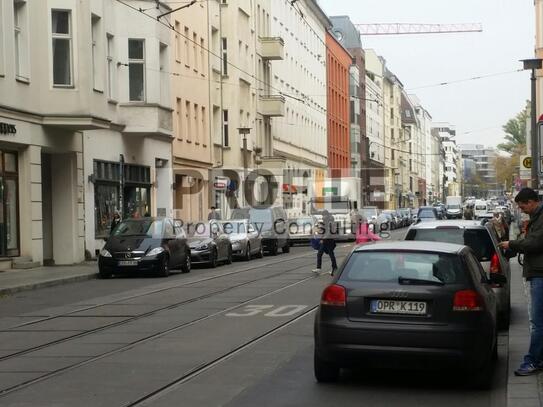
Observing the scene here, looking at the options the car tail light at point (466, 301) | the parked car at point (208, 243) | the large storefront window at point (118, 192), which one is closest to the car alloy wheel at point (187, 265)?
the parked car at point (208, 243)

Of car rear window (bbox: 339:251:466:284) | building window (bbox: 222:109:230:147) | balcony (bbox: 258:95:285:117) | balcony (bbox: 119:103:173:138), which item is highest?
balcony (bbox: 258:95:285:117)

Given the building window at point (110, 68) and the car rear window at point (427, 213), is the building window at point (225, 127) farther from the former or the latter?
the building window at point (110, 68)

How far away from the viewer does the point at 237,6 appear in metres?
56.3

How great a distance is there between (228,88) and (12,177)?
88.4 feet

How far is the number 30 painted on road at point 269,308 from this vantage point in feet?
54.0

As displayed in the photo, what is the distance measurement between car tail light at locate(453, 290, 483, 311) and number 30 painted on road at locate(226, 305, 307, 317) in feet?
24.1

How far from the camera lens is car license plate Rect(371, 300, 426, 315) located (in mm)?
9156

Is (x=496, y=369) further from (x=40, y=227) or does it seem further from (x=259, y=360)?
(x=40, y=227)

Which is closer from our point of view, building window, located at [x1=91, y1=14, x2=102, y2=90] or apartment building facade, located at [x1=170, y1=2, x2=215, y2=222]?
building window, located at [x1=91, y1=14, x2=102, y2=90]

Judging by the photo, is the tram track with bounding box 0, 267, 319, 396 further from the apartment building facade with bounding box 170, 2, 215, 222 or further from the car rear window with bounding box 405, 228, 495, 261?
the apartment building facade with bounding box 170, 2, 215, 222

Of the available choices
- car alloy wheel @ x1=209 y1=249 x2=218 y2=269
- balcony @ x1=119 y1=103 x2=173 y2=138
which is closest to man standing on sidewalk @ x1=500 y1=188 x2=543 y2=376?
car alloy wheel @ x1=209 y1=249 x2=218 y2=269

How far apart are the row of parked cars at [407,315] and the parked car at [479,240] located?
437 centimetres

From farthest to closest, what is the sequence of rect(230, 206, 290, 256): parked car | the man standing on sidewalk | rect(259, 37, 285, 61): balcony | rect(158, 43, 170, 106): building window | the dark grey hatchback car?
rect(259, 37, 285, 61): balcony
rect(230, 206, 290, 256): parked car
rect(158, 43, 170, 106): building window
the man standing on sidewalk
the dark grey hatchback car

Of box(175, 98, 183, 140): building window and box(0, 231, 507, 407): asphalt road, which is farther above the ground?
box(175, 98, 183, 140): building window
